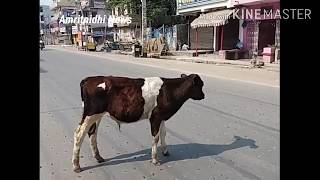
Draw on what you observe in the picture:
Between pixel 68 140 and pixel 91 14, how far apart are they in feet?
209

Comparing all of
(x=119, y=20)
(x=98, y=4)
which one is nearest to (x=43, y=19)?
(x=119, y=20)

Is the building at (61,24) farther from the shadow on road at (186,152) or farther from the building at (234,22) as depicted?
the shadow on road at (186,152)

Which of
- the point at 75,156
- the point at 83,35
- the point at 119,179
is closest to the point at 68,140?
the point at 75,156

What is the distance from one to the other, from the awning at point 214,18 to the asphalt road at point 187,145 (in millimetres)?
15260

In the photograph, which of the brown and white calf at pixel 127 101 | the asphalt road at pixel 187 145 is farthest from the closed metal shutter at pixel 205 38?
the brown and white calf at pixel 127 101

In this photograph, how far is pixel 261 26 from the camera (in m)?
22.9

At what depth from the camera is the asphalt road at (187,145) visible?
4.56m

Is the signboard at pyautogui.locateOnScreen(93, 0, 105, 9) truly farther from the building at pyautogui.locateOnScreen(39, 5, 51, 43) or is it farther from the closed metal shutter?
the closed metal shutter

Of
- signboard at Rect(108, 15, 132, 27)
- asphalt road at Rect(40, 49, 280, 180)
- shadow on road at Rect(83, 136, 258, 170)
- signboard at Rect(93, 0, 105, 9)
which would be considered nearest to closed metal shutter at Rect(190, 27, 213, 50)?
signboard at Rect(108, 15, 132, 27)

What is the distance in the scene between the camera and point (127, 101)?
4641mm

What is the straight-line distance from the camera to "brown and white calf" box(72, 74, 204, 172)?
4.57 metres

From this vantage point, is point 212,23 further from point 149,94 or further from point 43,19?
point 149,94

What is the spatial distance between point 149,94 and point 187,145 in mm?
1277
